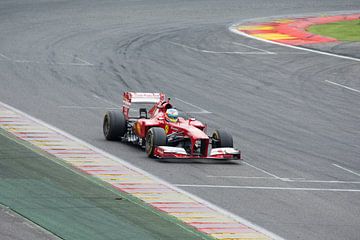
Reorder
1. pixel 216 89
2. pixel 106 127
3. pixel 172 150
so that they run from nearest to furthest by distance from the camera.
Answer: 1. pixel 172 150
2. pixel 106 127
3. pixel 216 89

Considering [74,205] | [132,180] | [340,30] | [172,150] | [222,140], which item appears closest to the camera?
[74,205]

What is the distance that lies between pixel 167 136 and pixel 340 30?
29.6 meters

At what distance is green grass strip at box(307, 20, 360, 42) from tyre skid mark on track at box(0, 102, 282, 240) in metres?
24.2

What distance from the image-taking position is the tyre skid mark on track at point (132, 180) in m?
19.7

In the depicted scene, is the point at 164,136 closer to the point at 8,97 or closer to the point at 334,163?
the point at 334,163

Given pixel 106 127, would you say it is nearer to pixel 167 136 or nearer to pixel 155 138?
pixel 167 136

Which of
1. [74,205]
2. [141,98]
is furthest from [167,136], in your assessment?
[74,205]

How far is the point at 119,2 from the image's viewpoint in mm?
63438

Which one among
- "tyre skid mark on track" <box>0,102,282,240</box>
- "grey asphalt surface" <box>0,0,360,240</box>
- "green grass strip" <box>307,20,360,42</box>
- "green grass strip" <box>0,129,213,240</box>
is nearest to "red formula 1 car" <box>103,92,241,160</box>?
"grey asphalt surface" <box>0,0,360,240</box>

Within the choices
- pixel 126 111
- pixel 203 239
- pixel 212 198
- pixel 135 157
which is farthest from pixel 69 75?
pixel 203 239

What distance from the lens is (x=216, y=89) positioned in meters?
37.9

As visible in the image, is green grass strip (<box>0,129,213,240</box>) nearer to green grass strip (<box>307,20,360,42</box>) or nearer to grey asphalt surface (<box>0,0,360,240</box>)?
grey asphalt surface (<box>0,0,360,240</box>)

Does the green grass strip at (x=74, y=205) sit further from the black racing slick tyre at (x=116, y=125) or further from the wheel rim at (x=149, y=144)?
the black racing slick tyre at (x=116, y=125)

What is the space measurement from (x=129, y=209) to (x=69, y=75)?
1927cm
